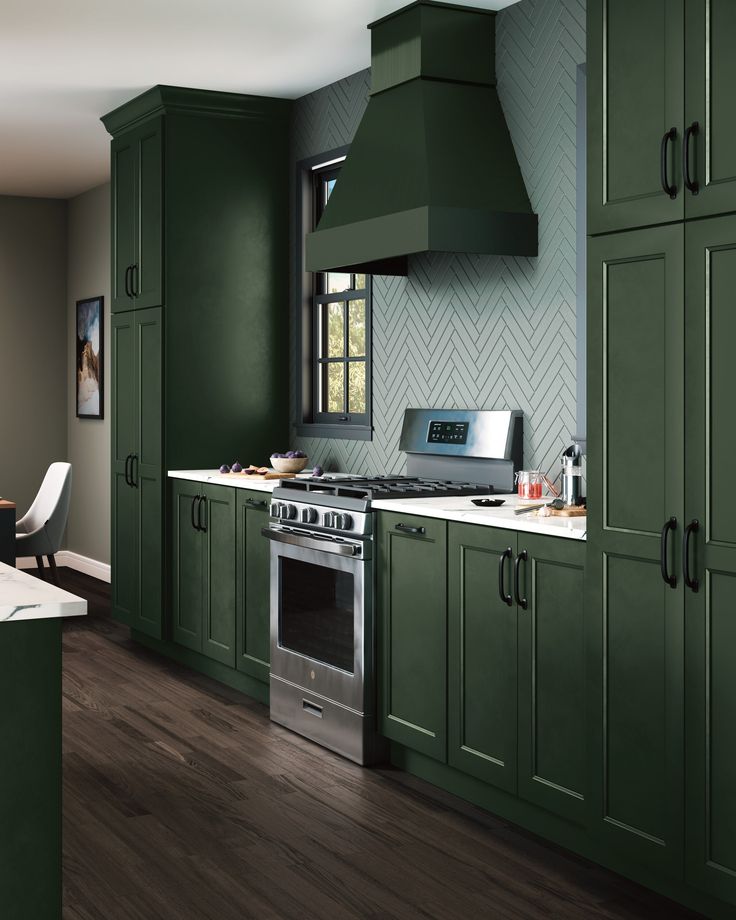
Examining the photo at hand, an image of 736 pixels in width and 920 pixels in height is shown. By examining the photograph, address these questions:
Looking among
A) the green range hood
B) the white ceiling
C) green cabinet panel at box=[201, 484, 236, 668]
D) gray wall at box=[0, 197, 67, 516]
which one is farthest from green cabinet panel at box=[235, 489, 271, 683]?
gray wall at box=[0, 197, 67, 516]

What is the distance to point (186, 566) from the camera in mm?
5352

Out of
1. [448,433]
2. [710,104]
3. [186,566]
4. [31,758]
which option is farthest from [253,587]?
[710,104]

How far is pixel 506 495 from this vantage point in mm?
4066

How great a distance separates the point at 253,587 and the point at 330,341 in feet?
4.87

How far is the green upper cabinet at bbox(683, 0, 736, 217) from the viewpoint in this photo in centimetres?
254

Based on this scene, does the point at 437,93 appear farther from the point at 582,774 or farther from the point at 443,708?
the point at 582,774

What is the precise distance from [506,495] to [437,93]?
1525mm

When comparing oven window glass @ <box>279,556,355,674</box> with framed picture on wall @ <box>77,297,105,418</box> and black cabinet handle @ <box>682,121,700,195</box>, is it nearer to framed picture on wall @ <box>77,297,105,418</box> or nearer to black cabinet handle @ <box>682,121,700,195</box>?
black cabinet handle @ <box>682,121,700,195</box>

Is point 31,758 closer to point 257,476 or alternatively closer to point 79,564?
point 257,476

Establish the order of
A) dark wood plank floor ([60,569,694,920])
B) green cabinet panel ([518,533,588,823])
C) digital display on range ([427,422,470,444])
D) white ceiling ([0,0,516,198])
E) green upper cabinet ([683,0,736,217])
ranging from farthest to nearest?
1. digital display on range ([427,422,470,444])
2. white ceiling ([0,0,516,198])
3. green cabinet panel ([518,533,588,823])
4. dark wood plank floor ([60,569,694,920])
5. green upper cabinet ([683,0,736,217])

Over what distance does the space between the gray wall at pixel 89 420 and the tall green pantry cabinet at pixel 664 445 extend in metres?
5.49

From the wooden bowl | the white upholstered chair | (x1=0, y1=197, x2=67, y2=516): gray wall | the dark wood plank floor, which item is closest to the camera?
the dark wood plank floor

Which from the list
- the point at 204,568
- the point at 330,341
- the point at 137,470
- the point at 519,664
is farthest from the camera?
the point at 137,470

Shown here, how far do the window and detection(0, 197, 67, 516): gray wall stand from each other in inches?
136
